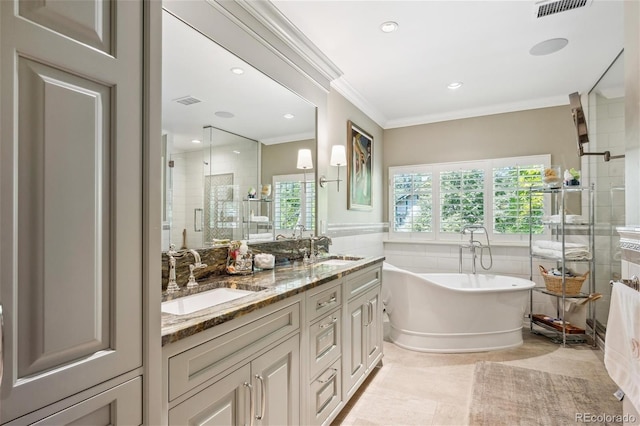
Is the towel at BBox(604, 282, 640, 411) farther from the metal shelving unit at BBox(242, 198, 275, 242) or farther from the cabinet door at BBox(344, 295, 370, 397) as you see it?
the metal shelving unit at BBox(242, 198, 275, 242)

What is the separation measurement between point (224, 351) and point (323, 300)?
0.77 meters

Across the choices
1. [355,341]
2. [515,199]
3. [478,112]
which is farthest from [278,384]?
[478,112]

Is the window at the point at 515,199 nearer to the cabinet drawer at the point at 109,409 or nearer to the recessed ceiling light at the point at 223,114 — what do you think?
the recessed ceiling light at the point at 223,114

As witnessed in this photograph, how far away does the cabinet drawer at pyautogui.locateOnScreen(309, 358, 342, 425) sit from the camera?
1767 millimetres

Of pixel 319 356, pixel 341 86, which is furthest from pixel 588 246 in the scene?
pixel 319 356

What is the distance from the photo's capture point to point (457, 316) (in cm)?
320

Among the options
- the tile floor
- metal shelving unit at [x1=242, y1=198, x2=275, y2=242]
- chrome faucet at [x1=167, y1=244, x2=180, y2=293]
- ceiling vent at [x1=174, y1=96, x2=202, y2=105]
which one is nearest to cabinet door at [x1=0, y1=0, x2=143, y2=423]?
chrome faucet at [x1=167, y1=244, x2=180, y2=293]

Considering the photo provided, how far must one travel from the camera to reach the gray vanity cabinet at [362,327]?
220 centimetres

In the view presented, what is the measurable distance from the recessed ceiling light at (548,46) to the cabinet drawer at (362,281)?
2.21 metres

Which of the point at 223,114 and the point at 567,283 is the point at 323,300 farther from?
the point at 567,283

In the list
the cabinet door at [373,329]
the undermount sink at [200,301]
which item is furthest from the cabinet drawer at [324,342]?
the cabinet door at [373,329]

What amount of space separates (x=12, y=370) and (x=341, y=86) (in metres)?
3.34

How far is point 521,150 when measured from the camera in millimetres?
4008

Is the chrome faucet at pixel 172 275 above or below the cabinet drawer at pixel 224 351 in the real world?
above
